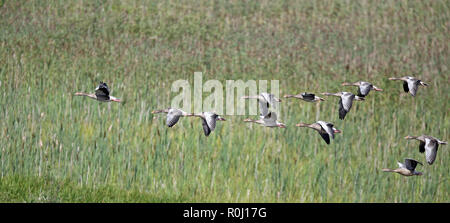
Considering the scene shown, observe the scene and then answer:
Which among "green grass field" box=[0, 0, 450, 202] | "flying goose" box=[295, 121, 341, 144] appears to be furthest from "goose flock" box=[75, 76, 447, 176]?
"green grass field" box=[0, 0, 450, 202]

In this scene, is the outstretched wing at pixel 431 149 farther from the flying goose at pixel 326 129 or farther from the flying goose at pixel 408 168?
the flying goose at pixel 326 129

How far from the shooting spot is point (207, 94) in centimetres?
1240

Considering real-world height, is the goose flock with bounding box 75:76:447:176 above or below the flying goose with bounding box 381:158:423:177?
above

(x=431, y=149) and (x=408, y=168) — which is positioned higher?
(x=431, y=149)

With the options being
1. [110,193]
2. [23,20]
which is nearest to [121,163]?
[110,193]

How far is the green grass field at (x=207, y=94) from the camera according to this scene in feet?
29.9

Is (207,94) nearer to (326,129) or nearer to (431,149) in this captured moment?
(326,129)

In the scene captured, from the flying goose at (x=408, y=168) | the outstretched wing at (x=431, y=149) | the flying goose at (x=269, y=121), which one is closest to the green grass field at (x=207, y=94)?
the flying goose at (x=408, y=168)

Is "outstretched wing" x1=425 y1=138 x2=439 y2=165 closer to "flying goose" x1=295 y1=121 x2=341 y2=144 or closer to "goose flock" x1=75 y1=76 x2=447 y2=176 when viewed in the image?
"goose flock" x1=75 y1=76 x2=447 y2=176

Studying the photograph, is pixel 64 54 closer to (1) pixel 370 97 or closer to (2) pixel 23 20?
(2) pixel 23 20

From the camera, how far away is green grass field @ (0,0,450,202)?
9125 mm

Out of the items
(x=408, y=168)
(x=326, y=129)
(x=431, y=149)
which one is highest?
(x=326, y=129)

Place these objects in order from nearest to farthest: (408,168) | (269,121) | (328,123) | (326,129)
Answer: (326,129), (328,123), (408,168), (269,121)

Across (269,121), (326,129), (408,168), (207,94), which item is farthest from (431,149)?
(207,94)
